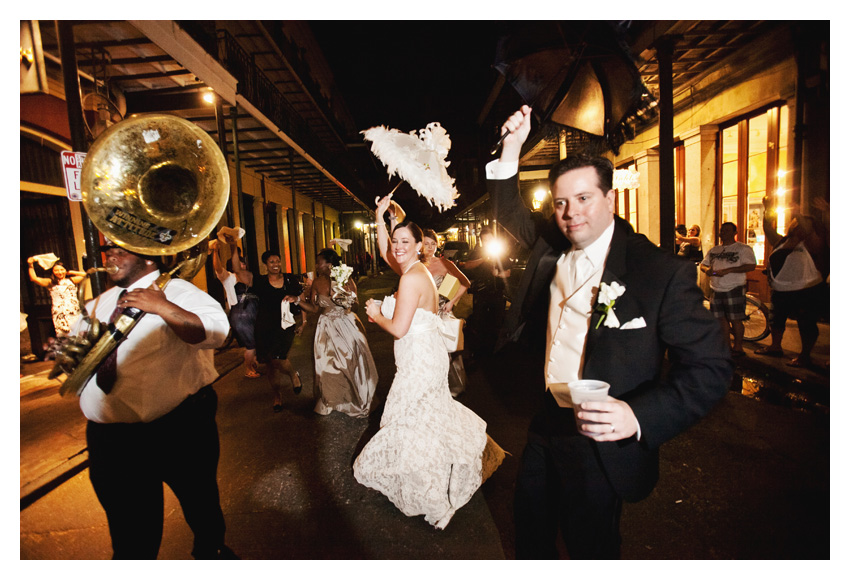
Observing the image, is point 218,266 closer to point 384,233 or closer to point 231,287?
point 231,287

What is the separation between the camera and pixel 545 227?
240 cm

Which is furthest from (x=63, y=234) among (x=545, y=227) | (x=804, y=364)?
(x=804, y=364)

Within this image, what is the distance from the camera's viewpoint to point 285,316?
5.59 m

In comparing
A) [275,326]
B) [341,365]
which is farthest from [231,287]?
[341,365]

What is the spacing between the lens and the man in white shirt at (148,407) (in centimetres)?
213

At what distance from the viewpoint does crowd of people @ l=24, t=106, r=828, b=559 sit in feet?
5.25

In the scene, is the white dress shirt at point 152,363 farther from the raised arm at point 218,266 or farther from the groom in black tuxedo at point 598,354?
the raised arm at point 218,266

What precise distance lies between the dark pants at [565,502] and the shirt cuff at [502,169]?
1401mm

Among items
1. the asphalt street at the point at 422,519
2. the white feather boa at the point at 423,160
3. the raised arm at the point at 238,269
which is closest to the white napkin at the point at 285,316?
the raised arm at the point at 238,269

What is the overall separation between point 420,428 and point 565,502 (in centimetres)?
142

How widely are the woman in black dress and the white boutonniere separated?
4.61 metres

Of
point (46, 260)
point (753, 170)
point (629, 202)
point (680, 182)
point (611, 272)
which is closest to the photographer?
point (611, 272)

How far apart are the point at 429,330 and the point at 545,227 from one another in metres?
1.38

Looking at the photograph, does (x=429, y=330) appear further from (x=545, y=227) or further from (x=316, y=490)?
(x=316, y=490)
